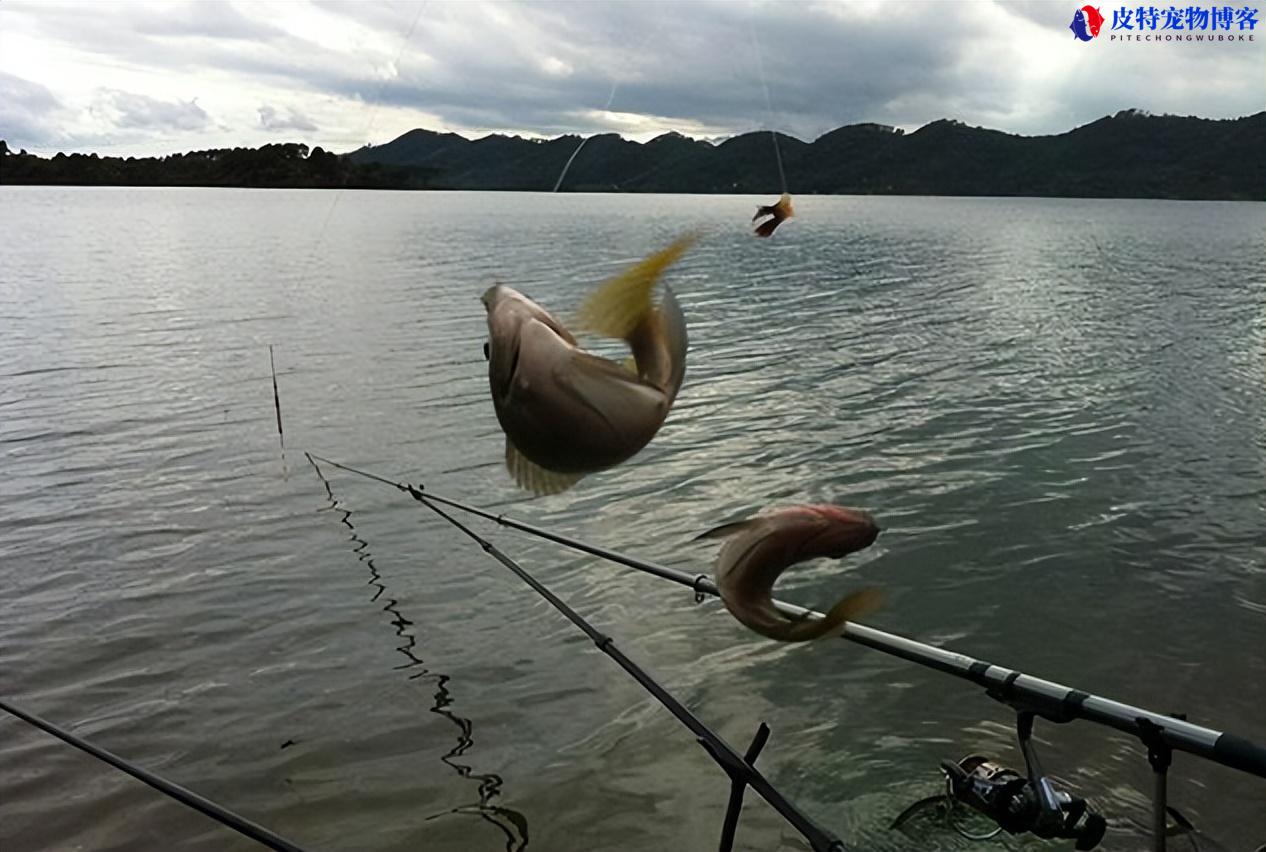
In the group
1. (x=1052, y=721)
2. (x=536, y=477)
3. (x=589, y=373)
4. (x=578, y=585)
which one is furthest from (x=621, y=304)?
(x=578, y=585)

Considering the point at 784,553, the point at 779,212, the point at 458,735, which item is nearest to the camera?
the point at 784,553

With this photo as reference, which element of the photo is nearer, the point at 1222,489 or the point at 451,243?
the point at 1222,489

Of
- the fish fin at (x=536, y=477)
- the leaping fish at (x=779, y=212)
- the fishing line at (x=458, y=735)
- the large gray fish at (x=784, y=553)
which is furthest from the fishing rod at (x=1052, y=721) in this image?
the fishing line at (x=458, y=735)

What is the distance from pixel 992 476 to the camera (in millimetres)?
13438

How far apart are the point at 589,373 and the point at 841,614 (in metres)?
0.57

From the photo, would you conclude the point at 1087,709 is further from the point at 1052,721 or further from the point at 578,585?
the point at 578,585

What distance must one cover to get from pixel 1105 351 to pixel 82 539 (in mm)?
21211

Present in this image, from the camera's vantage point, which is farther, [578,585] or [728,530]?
[578,585]

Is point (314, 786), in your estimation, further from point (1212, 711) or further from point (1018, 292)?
point (1018, 292)

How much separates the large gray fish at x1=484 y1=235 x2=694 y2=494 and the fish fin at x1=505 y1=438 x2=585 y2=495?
0.41 feet

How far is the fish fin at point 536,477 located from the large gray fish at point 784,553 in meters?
0.28

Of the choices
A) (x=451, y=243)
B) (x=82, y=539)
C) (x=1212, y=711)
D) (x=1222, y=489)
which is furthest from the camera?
(x=451, y=243)

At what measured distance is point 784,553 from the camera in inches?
69.7

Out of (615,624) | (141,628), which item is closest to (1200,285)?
(615,624)
